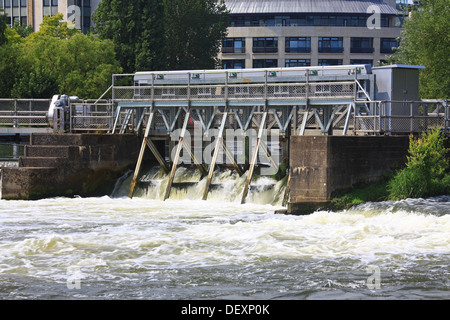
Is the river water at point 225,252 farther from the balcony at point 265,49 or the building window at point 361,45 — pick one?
the building window at point 361,45

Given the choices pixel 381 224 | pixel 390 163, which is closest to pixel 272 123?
pixel 390 163

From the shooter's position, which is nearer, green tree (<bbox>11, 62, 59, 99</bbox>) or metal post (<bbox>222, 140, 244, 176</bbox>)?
metal post (<bbox>222, 140, 244, 176</bbox>)

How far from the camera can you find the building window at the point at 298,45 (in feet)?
355

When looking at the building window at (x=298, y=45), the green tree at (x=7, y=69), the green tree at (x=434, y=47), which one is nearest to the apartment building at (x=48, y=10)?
the building window at (x=298, y=45)

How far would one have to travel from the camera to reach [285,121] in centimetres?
3944

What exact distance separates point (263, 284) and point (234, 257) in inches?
129

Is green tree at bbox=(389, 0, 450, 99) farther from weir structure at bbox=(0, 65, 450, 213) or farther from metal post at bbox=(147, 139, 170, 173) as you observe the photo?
metal post at bbox=(147, 139, 170, 173)

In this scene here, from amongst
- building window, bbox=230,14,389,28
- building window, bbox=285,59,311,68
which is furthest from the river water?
building window, bbox=230,14,389,28

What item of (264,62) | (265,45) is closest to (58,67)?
(265,45)

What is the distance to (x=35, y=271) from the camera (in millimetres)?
20453

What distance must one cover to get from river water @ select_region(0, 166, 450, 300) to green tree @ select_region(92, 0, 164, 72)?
38195mm

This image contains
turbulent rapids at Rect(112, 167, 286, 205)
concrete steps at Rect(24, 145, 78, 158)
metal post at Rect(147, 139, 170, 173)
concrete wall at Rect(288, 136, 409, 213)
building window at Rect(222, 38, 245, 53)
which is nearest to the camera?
concrete wall at Rect(288, 136, 409, 213)

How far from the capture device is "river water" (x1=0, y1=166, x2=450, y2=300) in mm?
18422

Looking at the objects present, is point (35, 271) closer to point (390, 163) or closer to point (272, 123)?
point (390, 163)
